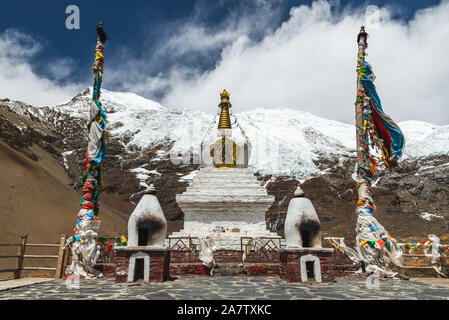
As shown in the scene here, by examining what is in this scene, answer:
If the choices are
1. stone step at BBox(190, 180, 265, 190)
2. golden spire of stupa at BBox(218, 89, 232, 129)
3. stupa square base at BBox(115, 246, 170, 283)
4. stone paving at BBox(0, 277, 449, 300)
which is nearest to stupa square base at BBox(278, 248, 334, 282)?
stone paving at BBox(0, 277, 449, 300)

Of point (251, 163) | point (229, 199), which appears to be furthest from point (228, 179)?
point (251, 163)

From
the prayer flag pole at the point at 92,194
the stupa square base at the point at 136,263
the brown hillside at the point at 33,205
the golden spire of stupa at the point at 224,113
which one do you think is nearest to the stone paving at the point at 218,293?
the stupa square base at the point at 136,263

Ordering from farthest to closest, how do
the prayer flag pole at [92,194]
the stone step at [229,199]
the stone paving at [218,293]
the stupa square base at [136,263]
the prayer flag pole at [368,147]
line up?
the stone step at [229,199], the prayer flag pole at [368,147], the prayer flag pole at [92,194], the stupa square base at [136,263], the stone paving at [218,293]

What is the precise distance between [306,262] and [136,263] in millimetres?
4288

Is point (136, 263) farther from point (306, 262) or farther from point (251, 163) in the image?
point (251, 163)

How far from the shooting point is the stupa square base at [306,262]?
855cm

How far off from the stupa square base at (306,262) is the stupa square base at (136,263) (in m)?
3.16

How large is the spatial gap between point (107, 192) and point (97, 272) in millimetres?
45347

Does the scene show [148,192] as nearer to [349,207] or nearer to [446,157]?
[349,207]

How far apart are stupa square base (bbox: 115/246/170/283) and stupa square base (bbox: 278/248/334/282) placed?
3.16m

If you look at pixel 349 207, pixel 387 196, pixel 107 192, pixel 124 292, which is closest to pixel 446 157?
pixel 387 196

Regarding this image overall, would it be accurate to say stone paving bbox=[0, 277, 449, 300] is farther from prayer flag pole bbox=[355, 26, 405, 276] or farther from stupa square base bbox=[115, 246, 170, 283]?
prayer flag pole bbox=[355, 26, 405, 276]

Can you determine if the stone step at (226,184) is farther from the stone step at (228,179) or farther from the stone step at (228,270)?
the stone step at (228,270)

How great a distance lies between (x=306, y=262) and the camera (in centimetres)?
877
